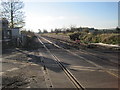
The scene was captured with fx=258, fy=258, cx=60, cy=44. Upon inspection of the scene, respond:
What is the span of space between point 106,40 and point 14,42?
1896cm

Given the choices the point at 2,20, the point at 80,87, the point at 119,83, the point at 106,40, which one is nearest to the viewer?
the point at 80,87

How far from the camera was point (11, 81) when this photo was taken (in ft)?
38.2

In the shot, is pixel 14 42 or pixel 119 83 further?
pixel 14 42

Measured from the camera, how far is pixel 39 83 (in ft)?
36.6

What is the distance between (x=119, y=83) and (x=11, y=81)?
15.7 feet

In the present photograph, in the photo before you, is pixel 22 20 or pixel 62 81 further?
pixel 22 20

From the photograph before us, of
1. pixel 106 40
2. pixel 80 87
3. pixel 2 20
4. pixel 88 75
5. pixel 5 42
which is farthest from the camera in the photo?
pixel 2 20

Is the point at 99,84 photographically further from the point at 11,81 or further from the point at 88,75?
the point at 11,81

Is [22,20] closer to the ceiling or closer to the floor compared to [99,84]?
closer to the ceiling

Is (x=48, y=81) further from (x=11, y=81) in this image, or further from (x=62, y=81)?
A: (x=11, y=81)

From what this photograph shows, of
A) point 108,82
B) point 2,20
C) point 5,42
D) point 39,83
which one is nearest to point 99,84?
point 108,82

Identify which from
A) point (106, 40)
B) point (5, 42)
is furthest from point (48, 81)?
point (106, 40)

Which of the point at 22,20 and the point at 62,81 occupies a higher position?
the point at 22,20

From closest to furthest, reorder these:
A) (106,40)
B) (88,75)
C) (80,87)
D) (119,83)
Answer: (80,87), (119,83), (88,75), (106,40)
